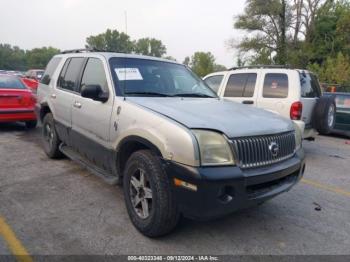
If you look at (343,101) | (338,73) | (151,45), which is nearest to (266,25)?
(338,73)

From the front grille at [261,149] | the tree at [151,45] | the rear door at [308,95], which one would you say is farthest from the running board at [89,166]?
the tree at [151,45]

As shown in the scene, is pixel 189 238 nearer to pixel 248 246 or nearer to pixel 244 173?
pixel 248 246

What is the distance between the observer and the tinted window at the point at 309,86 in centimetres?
644

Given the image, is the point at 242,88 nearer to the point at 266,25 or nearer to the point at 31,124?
the point at 31,124

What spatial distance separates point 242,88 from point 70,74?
3838 millimetres

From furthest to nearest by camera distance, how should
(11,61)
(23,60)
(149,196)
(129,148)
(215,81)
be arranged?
(23,60) → (11,61) → (215,81) → (129,148) → (149,196)

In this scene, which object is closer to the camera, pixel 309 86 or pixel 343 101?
pixel 309 86

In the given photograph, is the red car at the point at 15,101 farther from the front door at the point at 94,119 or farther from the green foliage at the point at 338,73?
the green foliage at the point at 338,73

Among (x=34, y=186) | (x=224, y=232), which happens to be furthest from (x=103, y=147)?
(x=224, y=232)

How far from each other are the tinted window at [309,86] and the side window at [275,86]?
0.32 m

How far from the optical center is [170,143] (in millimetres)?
2826

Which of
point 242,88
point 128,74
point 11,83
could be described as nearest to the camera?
point 128,74

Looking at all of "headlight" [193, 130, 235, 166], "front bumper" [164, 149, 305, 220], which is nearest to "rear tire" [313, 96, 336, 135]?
"front bumper" [164, 149, 305, 220]

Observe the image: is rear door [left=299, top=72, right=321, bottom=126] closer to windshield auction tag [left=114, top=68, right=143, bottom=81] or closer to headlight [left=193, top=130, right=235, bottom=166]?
windshield auction tag [left=114, top=68, right=143, bottom=81]
